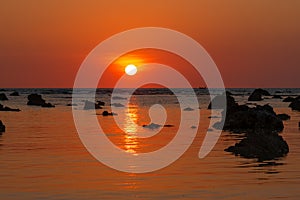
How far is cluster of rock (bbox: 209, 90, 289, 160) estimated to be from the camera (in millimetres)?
27406

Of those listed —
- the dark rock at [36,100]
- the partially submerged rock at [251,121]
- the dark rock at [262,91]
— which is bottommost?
the partially submerged rock at [251,121]

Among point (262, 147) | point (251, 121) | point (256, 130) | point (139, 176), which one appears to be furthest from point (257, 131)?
point (251, 121)

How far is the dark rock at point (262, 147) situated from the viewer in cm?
2719

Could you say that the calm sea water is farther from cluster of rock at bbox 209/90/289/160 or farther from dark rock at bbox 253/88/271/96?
dark rock at bbox 253/88/271/96

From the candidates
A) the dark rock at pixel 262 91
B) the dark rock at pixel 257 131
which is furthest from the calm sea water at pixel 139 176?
the dark rock at pixel 262 91

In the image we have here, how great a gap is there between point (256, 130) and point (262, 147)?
36.5ft

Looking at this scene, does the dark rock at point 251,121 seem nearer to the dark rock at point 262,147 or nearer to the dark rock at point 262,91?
the dark rock at point 262,147

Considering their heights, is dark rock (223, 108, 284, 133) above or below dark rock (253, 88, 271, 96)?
below

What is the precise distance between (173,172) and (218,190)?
4.11 meters

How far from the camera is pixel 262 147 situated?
27.5 m

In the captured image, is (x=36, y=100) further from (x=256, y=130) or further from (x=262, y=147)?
(x=262, y=147)

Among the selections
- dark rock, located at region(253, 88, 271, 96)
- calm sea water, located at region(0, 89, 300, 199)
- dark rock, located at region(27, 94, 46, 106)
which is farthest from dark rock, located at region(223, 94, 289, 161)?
dark rock, located at region(253, 88, 271, 96)

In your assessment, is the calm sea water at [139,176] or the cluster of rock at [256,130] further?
the cluster of rock at [256,130]

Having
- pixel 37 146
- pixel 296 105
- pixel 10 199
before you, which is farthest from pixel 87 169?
pixel 296 105
